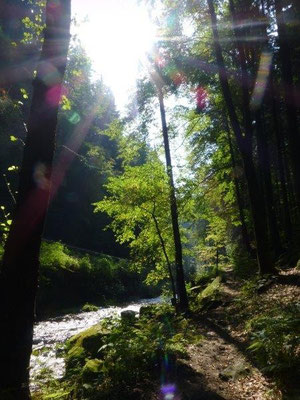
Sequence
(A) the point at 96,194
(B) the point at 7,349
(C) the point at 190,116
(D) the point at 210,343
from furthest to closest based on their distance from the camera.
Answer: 1. (A) the point at 96,194
2. (C) the point at 190,116
3. (D) the point at 210,343
4. (B) the point at 7,349

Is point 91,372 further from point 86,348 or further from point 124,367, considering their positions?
point 86,348

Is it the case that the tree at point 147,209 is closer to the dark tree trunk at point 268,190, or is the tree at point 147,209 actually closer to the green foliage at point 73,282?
the dark tree trunk at point 268,190

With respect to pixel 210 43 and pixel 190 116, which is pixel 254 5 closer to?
pixel 210 43

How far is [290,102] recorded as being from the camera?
27.0 ft

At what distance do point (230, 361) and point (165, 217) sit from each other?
768 centimetres

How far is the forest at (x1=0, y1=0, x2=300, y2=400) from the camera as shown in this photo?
14.6 ft

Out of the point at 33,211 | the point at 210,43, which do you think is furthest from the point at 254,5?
the point at 33,211

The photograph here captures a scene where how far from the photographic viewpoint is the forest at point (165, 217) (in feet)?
14.6

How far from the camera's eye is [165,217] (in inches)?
527

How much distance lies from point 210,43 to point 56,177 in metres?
25.5

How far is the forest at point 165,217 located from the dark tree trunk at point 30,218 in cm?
2

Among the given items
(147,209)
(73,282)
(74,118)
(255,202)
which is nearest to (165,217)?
(147,209)

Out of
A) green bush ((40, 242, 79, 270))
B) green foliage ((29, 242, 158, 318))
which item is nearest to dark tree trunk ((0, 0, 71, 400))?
green foliage ((29, 242, 158, 318))

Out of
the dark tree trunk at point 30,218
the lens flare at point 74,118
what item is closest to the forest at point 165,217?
the dark tree trunk at point 30,218
